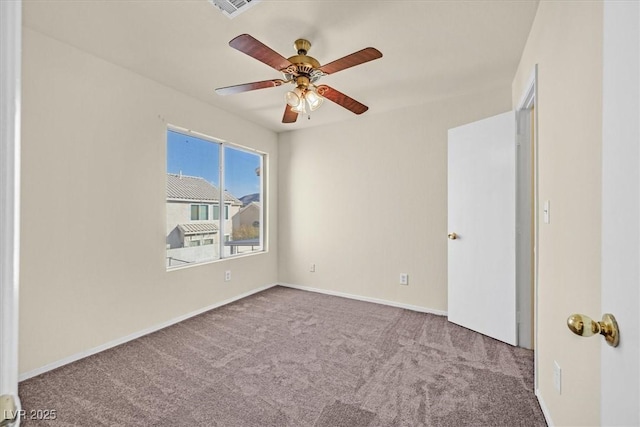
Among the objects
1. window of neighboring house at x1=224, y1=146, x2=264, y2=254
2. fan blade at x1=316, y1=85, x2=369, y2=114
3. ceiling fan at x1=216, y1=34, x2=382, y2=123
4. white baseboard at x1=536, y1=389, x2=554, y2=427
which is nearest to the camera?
white baseboard at x1=536, y1=389, x2=554, y2=427

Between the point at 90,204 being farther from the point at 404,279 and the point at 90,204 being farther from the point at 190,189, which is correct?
the point at 404,279

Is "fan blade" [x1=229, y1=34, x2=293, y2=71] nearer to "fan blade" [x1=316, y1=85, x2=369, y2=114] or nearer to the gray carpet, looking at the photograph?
"fan blade" [x1=316, y1=85, x2=369, y2=114]

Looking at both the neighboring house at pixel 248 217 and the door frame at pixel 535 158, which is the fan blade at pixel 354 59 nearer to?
the door frame at pixel 535 158

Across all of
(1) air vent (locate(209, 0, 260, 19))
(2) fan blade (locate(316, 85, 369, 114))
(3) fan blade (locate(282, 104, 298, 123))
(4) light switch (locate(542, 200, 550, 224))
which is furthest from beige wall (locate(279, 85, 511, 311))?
(1) air vent (locate(209, 0, 260, 19))

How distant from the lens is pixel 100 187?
8.04 feet

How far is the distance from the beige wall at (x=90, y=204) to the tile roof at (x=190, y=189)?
0.52ft

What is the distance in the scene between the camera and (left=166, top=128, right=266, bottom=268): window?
3166 mm

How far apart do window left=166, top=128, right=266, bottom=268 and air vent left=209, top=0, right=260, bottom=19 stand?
5.66 feet

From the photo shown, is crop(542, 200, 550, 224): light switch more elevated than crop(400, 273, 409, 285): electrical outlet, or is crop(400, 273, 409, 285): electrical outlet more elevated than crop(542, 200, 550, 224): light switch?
crop(542, 200, 550, 224): light switch

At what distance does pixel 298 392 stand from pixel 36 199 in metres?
2.29

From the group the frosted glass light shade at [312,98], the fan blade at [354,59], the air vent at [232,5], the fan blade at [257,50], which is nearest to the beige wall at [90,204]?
the air vent at [232,5]

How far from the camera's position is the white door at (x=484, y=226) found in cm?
258

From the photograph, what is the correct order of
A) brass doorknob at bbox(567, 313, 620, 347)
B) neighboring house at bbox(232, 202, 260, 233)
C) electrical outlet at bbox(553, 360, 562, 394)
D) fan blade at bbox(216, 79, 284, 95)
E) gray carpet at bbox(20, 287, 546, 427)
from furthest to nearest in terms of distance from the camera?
1. neighboring house at bbox(232, 202, 260, 233)
2. fan blade at bbox(216, 79, 284, 95)
3. gray carpet at bbox(20, 287, 546, 427)
4. electrical outlet at bbox(553, 360, 562, 394)
5. brass doorknob at bbox(567, 313, 620, 347)

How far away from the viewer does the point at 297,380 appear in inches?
80.0
